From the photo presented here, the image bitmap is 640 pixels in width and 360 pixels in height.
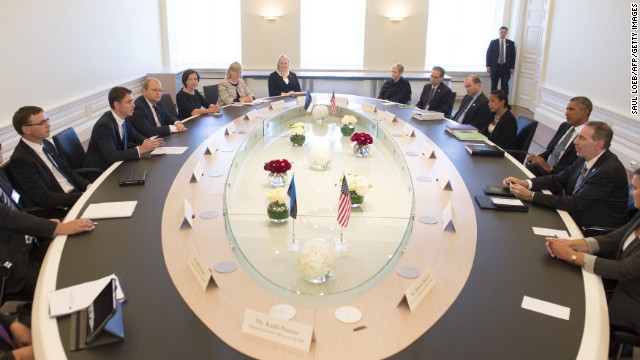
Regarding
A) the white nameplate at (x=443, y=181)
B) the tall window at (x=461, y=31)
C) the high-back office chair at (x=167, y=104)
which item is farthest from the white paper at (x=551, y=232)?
the tall window at (x=461, y=31)

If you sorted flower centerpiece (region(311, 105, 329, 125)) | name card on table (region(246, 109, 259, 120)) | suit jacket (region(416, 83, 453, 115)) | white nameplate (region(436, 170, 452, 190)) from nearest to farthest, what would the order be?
white nameplate (region(436, 170, 452, 190)) → name card on table (region(246, 109, 259, 120)) → flower centerpiece (region(311, 105, 329, 125)) → suit jacket (region(416, 83, 453, 115))

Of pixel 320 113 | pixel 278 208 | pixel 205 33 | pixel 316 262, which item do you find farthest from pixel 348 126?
pixel 205 33

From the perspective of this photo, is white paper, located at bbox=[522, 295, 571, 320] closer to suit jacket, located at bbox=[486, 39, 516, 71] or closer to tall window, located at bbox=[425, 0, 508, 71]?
suit jacket, located at bbox=[486, 39, 516, 71]

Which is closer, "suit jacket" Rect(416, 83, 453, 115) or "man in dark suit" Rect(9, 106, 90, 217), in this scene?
"man in dark suit" Rect(9, 106, 90, 217)

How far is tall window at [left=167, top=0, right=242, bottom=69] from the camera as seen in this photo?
404 inches

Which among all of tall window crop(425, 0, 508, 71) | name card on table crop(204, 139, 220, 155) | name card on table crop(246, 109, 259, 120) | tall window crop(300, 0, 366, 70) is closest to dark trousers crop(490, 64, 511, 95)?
tall window crop(425, 0, 508, 71)

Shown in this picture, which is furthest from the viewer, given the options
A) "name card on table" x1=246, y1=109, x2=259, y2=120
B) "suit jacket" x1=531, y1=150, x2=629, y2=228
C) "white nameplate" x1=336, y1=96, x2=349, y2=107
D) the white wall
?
"white nameplate" x1=336, y1=96, x2=349, y2=107

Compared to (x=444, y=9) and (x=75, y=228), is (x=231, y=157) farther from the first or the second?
(x=444, y=9)

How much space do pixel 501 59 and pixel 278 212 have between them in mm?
8424

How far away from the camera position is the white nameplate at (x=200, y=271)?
1.93m

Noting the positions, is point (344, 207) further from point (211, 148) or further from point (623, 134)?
point (623, 134)

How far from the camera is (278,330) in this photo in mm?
1635

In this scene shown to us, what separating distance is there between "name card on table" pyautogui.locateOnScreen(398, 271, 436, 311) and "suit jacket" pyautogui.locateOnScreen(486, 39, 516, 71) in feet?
29.2

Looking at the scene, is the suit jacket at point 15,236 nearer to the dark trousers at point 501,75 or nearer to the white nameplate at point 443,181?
the white nameplate at point 443,181
